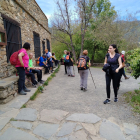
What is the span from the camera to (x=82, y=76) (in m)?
5.15

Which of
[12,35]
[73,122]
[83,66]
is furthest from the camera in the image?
[12,35]

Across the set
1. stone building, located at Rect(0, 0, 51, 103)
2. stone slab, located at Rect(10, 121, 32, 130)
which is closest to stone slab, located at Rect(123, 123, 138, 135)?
stone slab, located at Rect(10, 121, 32, 130)

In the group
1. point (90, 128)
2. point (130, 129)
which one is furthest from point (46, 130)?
point (130, 129)

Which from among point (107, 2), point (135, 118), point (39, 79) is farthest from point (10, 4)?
point (107, 2)

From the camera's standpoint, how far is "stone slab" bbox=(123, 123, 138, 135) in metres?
2.52

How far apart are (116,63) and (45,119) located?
2421 mm

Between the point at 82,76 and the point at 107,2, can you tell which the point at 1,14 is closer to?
the point at 82,76

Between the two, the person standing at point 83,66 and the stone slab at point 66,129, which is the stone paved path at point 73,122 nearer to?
the stone slab at point 66,129

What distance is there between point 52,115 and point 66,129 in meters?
0.64

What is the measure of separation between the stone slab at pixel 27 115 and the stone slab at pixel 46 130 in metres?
0.35

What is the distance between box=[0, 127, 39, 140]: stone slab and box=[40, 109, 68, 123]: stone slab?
579mm

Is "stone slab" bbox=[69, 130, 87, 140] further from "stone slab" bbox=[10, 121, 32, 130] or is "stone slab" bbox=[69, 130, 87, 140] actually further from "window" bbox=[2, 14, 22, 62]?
"window" bbox=[2, 14, 22, 62]

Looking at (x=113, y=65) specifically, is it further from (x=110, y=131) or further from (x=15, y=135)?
(x=15, y=135)

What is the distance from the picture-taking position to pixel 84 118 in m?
2.99
